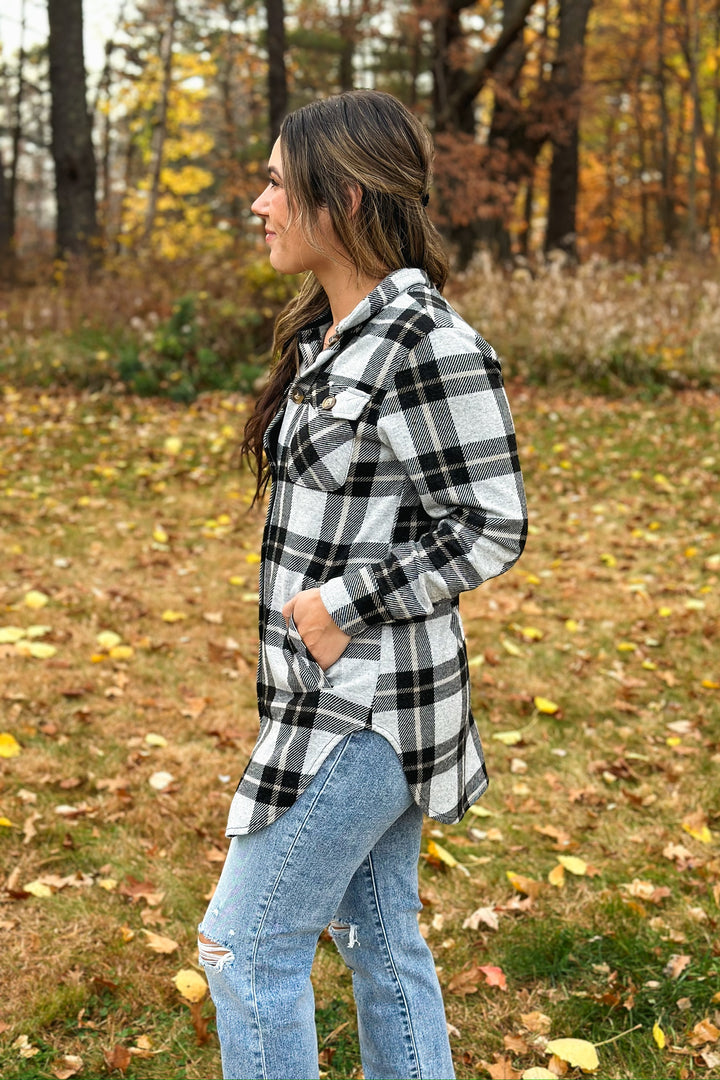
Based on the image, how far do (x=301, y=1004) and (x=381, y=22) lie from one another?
16.9m

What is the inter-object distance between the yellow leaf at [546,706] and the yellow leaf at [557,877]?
3.97ft

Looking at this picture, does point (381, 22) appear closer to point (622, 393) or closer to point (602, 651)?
point (622, 393)

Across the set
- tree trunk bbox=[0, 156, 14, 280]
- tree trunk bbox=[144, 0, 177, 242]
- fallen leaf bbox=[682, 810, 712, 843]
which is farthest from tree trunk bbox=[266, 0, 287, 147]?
fallen leaf bbox=[682, 810, 712, 843]

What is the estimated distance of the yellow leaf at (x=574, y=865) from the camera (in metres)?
3.19

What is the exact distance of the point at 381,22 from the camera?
51.8ft

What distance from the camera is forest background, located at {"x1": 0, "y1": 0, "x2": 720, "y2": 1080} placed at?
265 cm

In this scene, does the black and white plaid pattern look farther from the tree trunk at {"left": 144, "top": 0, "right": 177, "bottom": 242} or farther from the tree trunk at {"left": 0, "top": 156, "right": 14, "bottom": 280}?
the tree trunk at {"left": 144, "top": 0, "right": 177, "bottom": 242}

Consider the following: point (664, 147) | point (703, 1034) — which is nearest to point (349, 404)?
point (703, 1034)

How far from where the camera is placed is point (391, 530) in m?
1.55

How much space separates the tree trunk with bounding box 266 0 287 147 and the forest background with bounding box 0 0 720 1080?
4 cm

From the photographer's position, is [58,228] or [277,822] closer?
[277,822]

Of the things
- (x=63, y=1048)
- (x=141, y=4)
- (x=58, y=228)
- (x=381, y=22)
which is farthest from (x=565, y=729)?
(x=141, y=4)

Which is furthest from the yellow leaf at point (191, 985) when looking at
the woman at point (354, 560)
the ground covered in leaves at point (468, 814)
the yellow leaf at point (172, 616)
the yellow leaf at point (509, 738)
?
the yellow leaf at point (172, 616)

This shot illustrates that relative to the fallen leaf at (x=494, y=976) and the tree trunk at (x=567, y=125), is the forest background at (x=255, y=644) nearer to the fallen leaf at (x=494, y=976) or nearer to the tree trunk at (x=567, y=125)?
the fallen leaf at (x=494, y=976)
